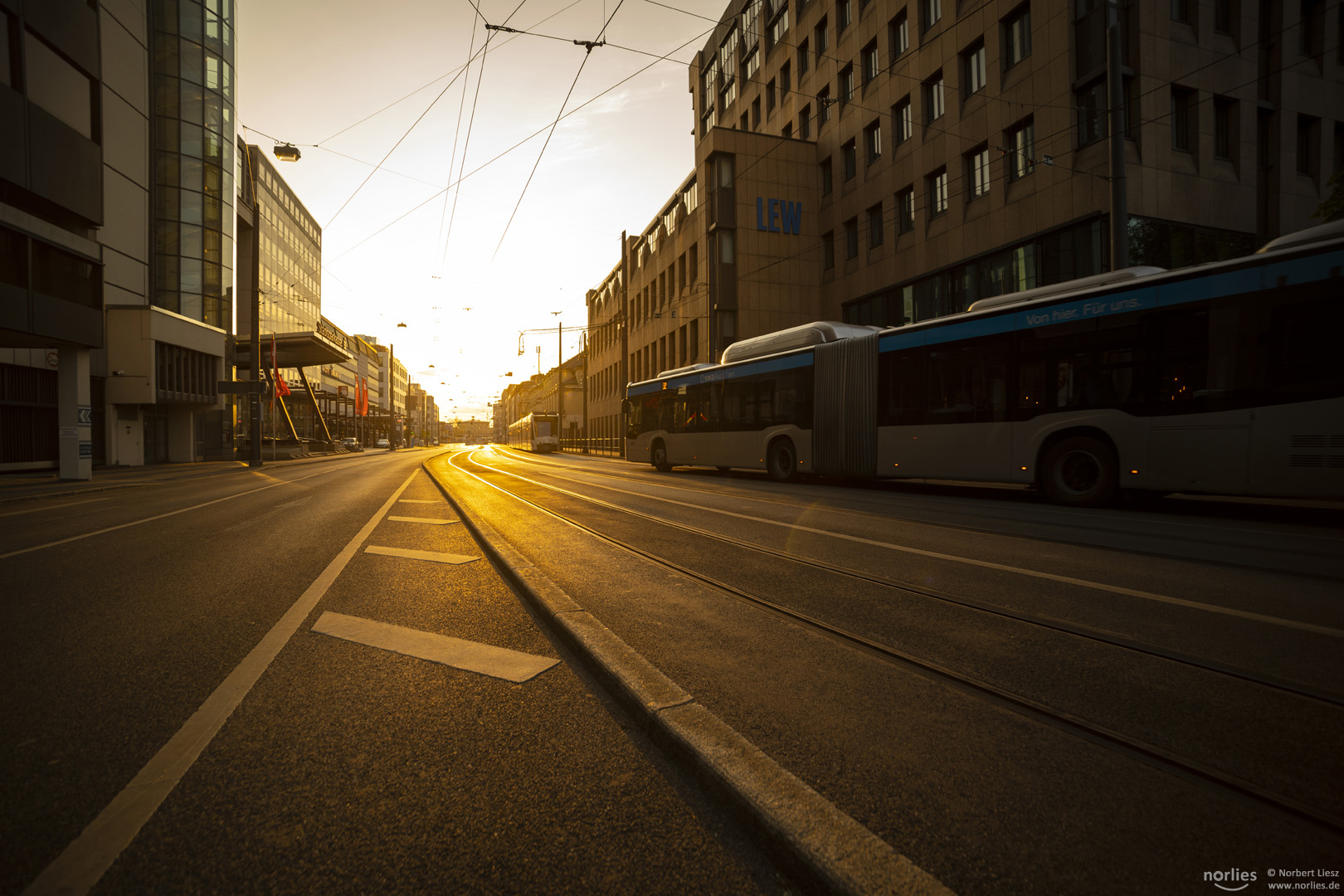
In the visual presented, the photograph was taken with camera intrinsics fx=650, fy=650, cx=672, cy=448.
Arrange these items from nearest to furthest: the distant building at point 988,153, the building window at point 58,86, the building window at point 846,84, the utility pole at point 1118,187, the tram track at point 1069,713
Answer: the tram track at point 1069,713
the utility pole at point 1118,187
the building window at point 58,86
the distant building at point 988,153
the building window at point 846,84

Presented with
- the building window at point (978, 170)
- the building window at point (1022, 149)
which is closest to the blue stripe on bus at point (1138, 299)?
the building window at point (1022, 149)

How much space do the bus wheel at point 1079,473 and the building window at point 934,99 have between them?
17681mm

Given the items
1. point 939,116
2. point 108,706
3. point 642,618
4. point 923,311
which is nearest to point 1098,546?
point 642,618

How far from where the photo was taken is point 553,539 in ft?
23.3

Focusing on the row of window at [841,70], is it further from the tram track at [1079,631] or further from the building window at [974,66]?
the tram track at [1079,631]

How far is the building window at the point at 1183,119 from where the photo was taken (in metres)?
18.0

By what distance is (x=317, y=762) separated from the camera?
2.23 metres

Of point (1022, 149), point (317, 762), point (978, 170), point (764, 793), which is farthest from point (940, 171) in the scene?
point (317, 762)

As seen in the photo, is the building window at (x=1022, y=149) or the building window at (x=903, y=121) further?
the building window at (x=903, y=121)

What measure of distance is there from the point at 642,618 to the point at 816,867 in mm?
2445

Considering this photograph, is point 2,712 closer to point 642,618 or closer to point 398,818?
point 398,818

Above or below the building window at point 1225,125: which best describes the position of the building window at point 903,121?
above

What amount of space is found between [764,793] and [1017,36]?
24.8 metres

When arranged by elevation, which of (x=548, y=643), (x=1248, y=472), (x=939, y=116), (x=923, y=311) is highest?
(x=939, y=116)
